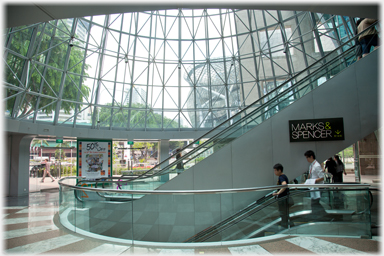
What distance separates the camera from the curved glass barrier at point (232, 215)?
217 inches

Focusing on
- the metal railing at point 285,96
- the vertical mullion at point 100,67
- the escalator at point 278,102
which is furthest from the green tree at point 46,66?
the metal railing at point 285,96

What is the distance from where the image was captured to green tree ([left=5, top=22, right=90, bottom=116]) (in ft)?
49.0

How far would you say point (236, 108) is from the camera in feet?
74.6

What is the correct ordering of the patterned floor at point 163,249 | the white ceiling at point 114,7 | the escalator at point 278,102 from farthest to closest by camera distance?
the escalator at point 278,102 < the patterned floor at point 163,249 < the white ceiling at point 114,7

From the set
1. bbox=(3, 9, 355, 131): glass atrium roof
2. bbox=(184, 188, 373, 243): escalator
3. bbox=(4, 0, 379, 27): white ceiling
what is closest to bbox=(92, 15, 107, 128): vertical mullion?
bbox=(3, 9, 355, 131): glass atrium roof

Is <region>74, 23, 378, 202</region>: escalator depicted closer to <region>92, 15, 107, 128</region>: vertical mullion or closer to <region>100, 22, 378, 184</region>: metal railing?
<region>100, 22, 378, 184</region>: metal railing

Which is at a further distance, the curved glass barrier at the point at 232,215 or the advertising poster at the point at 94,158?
the advertising poster at the point at 94,158

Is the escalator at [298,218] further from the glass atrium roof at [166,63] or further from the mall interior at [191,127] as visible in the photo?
the glass atrium roof at [166,63]

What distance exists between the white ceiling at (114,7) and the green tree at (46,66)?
38.9ft

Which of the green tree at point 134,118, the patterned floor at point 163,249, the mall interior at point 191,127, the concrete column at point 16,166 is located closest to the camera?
the patterned floor at point 163,249

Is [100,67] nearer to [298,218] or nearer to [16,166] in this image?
[16,166]

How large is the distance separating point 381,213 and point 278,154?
3.15 metres

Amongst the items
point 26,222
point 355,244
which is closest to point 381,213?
point 355,244

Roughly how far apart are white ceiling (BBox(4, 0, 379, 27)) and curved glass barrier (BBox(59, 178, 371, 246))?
364 centimetres
